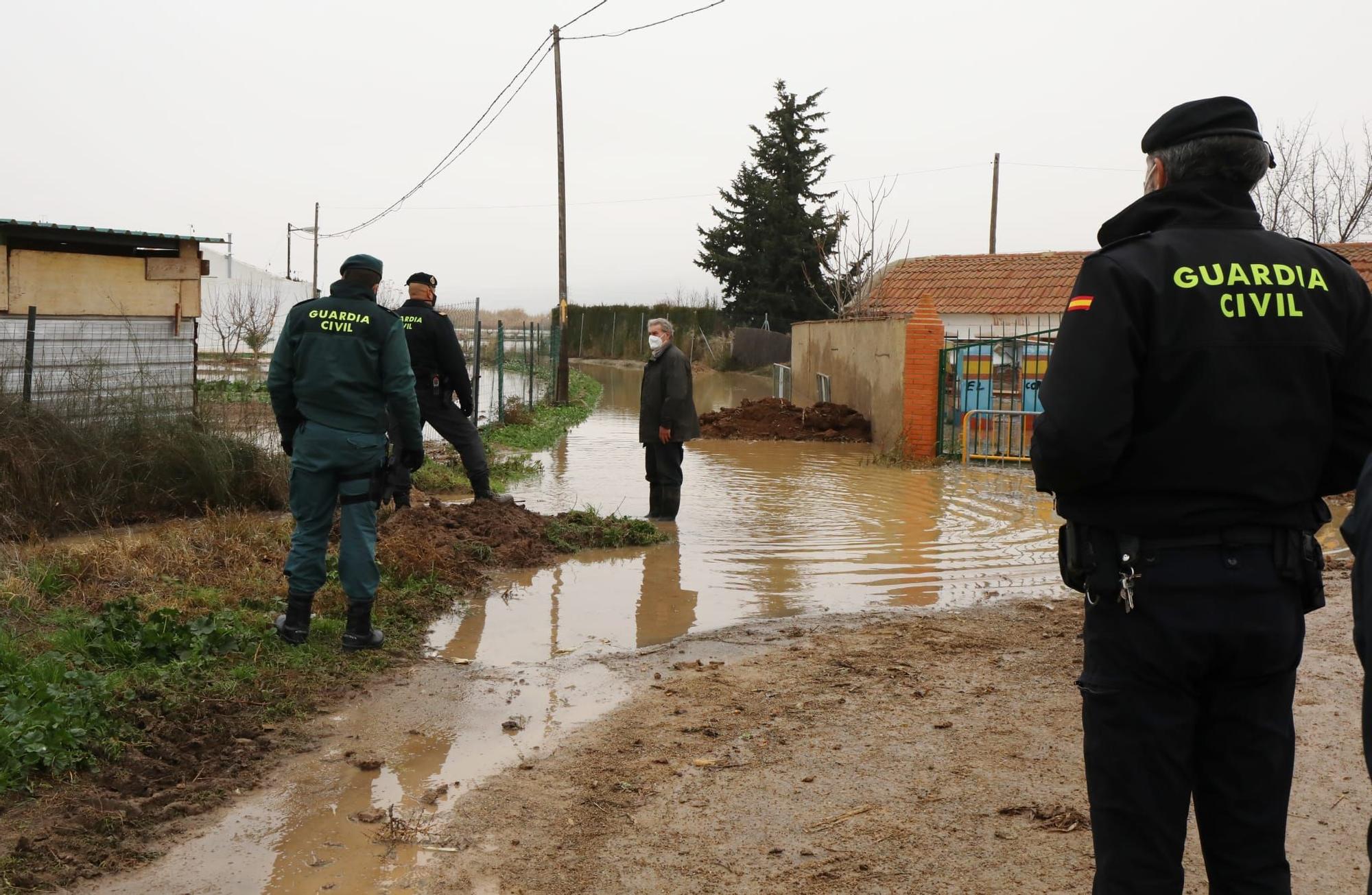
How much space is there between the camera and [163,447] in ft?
32.6

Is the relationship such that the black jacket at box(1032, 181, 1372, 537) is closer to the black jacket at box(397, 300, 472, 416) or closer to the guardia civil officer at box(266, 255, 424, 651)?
the guardia civil officer at box(266, 255, 424, 651)

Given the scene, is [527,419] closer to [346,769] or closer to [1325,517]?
[346,769]

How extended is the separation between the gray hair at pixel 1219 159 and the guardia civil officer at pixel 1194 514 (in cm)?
4

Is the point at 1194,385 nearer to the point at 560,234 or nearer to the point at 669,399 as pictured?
the point at 669,399

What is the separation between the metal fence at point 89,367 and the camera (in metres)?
9.77

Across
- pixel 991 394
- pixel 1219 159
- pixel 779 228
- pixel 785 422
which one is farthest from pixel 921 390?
pixel 779 228

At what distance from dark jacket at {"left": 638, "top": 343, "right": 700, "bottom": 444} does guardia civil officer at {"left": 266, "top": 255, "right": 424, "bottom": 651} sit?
442 cm

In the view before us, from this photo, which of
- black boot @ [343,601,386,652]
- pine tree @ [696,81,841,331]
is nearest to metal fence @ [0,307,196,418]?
black boot @ [343,601,386,652]

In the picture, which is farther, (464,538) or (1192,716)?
(464,538)

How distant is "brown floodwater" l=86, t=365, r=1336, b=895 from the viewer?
4000mm

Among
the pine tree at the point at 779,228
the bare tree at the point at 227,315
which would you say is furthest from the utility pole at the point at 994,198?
the bare tree at the point at 227,315

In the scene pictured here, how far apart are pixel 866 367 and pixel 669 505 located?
9.06 m

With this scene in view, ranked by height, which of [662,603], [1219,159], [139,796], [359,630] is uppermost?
[1219,159]

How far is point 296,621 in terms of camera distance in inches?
241
